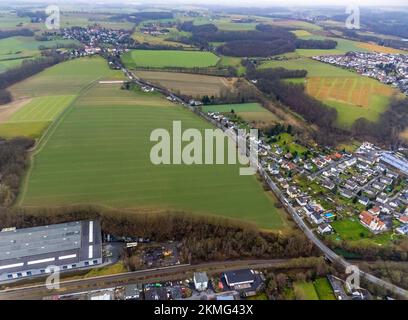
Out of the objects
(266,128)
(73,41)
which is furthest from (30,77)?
(266,128)

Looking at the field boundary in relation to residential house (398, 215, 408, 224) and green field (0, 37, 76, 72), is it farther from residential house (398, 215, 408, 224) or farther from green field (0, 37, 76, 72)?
residential house (398, 215, 408, 224)

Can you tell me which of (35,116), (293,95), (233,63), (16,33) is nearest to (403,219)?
(293,95)

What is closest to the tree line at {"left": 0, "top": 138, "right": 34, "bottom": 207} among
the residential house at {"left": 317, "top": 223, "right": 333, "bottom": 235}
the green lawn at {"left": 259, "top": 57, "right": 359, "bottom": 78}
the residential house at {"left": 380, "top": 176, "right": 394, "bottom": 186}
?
the residential house at {"left": 317, "top": 223, "right": 333, "bottom": 235}

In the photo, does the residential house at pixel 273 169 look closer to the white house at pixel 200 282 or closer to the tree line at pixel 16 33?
the white house at pixel 200 282

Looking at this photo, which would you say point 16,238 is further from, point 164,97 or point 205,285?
point 164,97

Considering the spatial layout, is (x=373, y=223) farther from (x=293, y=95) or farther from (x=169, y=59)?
(x=169, y=59)

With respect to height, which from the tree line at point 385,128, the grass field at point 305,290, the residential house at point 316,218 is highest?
the tree line at point 385,128

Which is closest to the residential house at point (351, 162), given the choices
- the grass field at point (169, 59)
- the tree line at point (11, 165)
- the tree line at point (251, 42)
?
the tree line at point (11, 165)
